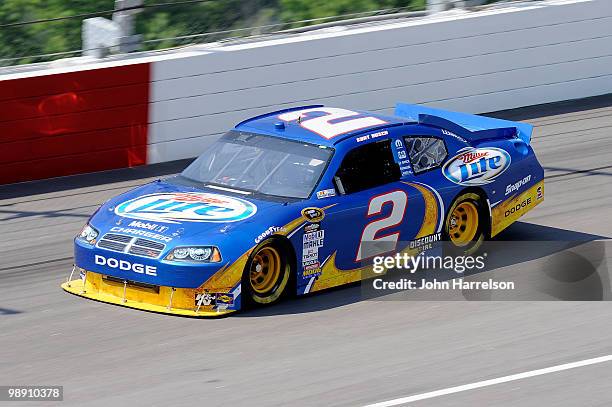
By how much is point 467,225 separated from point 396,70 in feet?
19.2

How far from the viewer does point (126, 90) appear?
46.1 feet

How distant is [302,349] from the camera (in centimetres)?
807

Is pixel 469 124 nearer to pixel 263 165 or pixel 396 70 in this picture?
pixel 263 165

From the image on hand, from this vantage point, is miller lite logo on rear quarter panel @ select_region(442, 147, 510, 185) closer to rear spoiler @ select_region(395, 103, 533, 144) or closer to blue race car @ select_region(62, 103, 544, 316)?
blue race car @ select_region(62, 103, 544, 316)

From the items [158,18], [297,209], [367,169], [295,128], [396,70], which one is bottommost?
[396,70]

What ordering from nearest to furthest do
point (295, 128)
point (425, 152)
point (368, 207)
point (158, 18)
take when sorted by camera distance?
point (368, 207) → point (295, 128) → point (425, 152) → point (158, 18)

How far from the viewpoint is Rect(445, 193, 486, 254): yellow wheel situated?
33.8ft

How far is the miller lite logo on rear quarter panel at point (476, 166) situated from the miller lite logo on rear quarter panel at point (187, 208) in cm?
207

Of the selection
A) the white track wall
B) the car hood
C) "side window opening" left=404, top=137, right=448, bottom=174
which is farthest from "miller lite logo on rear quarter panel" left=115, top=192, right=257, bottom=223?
the white track wall

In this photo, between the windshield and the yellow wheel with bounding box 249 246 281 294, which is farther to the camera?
the windshield

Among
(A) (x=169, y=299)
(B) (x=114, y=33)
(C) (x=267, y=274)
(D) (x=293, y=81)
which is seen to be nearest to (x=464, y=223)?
(C) (x=267, y=274)

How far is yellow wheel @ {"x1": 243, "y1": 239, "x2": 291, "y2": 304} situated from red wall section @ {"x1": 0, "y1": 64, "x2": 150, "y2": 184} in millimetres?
5471

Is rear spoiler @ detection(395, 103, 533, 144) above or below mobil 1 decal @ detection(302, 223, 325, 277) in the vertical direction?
above

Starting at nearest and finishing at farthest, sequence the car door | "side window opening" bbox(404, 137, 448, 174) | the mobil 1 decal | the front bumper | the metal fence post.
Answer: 1. the front bumper
2. the mobil 1 decal
3. the car door
4. "side window opening" bbox(404, 137, 448, 174)
5. the metal fence post
